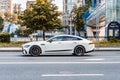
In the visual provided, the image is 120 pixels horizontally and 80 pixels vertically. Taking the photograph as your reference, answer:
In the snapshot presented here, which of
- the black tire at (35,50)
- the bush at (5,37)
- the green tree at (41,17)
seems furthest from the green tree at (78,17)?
the black tire at (35,50)

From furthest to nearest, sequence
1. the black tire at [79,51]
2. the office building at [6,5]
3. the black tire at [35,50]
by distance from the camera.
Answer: the office building at [6,5], the black tire at [79,51], the black tire at [35,50]

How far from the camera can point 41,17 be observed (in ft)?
127

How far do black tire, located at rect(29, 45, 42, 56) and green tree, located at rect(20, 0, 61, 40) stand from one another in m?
16.8

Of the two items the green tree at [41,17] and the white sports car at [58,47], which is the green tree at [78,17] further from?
the white sports car at [58,47]

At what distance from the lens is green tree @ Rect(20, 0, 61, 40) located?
3909cm

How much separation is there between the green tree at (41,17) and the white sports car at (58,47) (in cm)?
1658

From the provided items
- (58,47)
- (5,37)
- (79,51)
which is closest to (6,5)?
(5,37)

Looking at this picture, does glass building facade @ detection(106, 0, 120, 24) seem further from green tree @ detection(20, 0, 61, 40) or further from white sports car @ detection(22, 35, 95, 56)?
white sports car @ detection(22, 35, 95, 56)

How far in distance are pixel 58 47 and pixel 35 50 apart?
1382mm

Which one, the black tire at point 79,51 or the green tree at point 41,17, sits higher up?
the green tree at point 41,17

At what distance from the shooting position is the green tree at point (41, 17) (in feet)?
128
